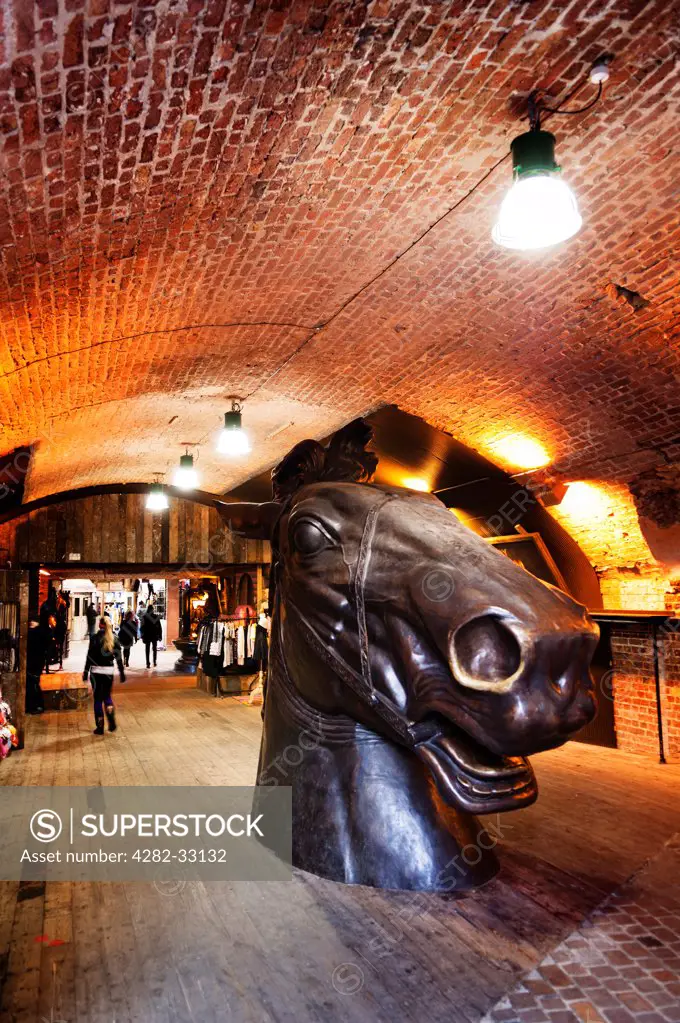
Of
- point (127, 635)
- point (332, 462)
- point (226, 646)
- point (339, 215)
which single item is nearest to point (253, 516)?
→ point (332, 462)

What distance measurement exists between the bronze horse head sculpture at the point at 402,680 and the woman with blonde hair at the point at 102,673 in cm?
640

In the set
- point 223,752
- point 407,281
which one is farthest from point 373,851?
point 407,281

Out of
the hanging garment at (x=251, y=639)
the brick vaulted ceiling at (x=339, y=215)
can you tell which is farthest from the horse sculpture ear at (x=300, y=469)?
the hanging garment at (x=251, y=639)

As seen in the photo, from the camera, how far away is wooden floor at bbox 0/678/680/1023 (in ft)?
5.07

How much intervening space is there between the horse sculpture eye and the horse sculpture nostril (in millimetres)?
735

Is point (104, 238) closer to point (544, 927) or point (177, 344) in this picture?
point (177, 344)

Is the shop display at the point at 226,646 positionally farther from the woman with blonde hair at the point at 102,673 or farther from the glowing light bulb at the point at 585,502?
the glowing light bulb at the point at 585,502

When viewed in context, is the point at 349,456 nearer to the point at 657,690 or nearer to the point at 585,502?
the point at 585,502

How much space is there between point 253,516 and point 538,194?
2.28 meters

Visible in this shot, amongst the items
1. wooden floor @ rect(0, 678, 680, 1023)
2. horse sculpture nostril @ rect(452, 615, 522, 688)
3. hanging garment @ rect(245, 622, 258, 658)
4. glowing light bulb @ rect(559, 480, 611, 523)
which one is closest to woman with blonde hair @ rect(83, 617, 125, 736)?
hanging garment @ rect(245, 622, 258, 658)

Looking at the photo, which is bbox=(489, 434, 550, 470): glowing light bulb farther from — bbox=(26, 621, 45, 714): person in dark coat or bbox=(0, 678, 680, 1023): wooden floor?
bbox=(26, 621, 45, 714): person in dark coat

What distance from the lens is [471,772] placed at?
169cm

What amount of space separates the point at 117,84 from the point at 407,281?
122 inches

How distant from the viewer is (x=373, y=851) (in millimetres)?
2109
